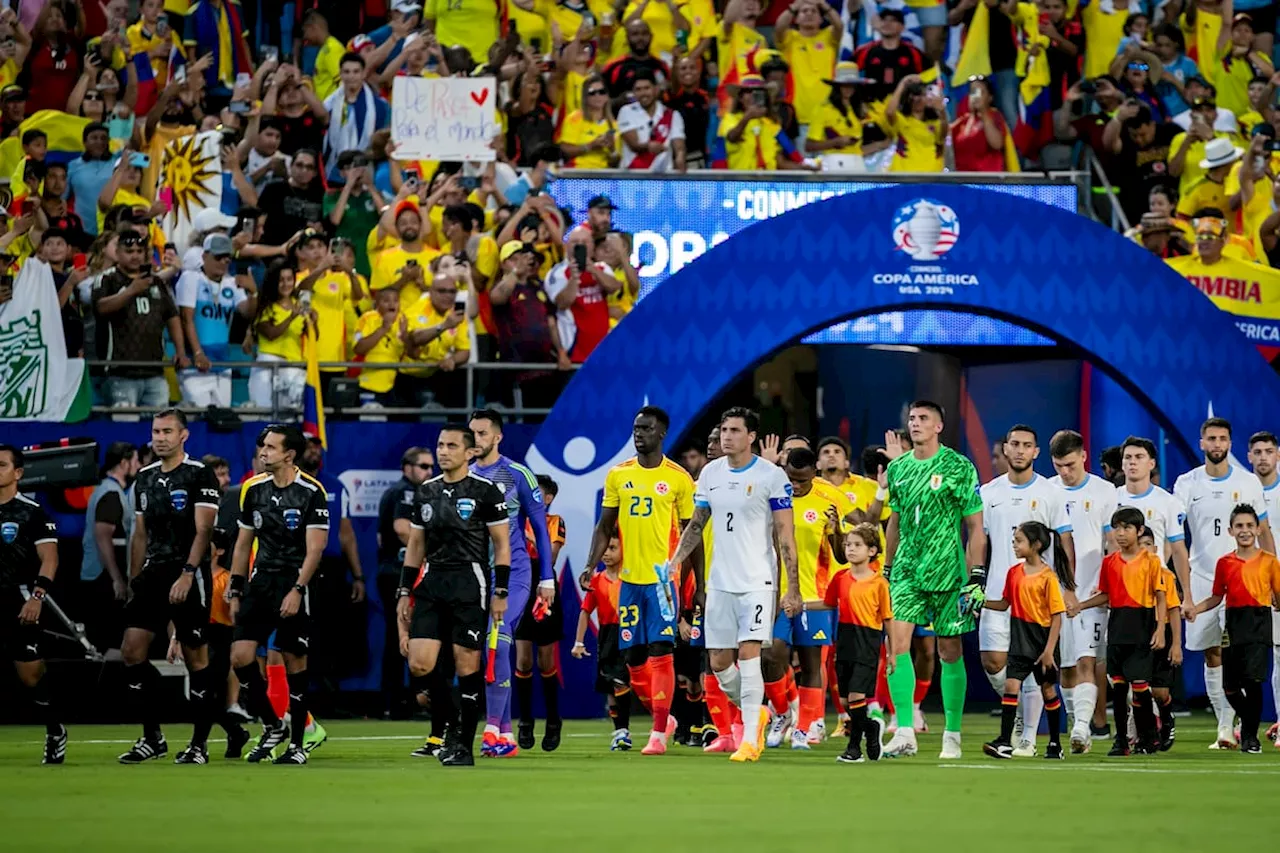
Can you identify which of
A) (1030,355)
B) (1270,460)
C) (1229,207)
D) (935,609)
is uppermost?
(1229,207)

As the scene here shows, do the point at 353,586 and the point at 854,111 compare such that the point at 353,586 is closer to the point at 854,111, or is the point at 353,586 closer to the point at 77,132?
the point at 77,132

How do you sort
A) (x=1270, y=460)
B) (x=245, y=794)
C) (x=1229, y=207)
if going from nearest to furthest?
(x=245, y=794) < (x=1270, y=460) < (x=1229, y=207)

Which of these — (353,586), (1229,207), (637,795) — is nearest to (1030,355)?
(1229,207)

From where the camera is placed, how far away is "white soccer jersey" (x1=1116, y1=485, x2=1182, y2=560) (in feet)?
53.3

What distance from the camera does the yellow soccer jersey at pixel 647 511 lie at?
1505cm

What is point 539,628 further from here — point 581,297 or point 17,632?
point 581,297

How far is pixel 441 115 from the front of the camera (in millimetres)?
19500

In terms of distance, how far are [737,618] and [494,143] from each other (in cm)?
913

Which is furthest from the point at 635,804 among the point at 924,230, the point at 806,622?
the point at 924,230

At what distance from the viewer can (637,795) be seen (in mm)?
11086

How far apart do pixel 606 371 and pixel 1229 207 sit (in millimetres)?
7725

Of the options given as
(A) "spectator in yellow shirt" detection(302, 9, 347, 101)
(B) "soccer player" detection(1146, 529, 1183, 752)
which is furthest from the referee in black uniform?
(A) "spectator in yellow shirt" detection(302, 9, 347, 101)

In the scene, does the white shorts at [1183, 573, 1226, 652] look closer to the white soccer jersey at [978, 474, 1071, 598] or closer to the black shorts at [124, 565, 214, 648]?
the white soccer jersey at [978, 474, 1071, 598]

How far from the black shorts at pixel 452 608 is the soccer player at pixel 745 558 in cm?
170
